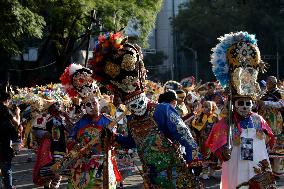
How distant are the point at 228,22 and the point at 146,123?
43.0m

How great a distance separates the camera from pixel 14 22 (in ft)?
68.8

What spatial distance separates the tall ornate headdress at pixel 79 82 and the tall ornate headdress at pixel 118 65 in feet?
5.61

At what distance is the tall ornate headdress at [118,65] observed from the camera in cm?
662

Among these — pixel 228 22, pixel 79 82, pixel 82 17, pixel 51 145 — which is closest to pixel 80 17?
pixel 82 17

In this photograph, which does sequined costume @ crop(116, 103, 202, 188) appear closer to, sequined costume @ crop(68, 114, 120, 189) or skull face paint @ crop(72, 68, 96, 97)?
sequined costume @ crop(68, 114, 120, 189)

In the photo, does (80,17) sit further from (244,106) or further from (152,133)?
(152,133)

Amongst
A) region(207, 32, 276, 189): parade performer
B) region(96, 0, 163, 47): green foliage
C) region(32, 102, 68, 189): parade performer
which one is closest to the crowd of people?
region(207, 32, 276, 189): parade performer

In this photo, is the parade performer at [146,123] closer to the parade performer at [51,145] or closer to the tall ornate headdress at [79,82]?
the tall ornate headdress at [79,82]

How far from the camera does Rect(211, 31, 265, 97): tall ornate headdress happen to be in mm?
7508

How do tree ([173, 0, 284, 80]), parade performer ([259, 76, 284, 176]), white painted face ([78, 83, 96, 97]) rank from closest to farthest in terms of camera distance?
white painted face ([78, 83, 96, 97]) < parade performer ([259, 76, 284, 176]) < tree ([173, 0, 284, 80])

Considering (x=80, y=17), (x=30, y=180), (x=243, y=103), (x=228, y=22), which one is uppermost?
(x=228, y=22)

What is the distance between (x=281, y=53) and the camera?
48.0m

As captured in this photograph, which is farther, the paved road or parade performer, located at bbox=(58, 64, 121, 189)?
the paved road

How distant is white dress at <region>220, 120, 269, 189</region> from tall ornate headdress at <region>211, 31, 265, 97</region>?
51cm
